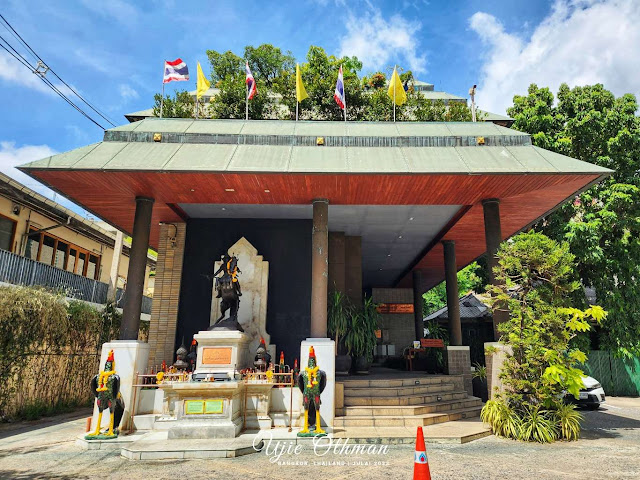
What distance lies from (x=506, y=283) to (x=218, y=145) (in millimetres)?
7564

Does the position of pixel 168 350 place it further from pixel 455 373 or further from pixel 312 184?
pixel 455 373

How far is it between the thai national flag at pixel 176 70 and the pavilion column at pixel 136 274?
4274 millimetres

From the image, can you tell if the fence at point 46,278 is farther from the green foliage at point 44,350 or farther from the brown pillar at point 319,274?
the brown pillar at point 319,274

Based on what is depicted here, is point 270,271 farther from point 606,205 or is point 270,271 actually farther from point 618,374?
point 618,374

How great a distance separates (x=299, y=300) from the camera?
1232 centimetres

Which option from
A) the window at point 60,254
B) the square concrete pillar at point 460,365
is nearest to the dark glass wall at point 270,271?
the square concrete pillar at point 460,365

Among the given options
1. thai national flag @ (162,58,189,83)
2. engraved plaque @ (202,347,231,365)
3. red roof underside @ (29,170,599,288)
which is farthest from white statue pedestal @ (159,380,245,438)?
thai national flag @ (162,58,189,83)

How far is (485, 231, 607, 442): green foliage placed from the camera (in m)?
7.77

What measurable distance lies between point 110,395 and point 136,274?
285 cm

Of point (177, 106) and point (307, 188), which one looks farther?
point (177, 106)

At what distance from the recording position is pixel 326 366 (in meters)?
8.88

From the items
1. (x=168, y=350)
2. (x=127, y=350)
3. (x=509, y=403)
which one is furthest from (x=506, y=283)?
(x=168, y=350)

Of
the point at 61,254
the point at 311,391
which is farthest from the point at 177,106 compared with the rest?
the point at 311,391

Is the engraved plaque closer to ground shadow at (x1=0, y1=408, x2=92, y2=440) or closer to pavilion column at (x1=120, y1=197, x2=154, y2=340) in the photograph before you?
pavilion column at (x1=120, y1=197, x2=154, y2=340)
